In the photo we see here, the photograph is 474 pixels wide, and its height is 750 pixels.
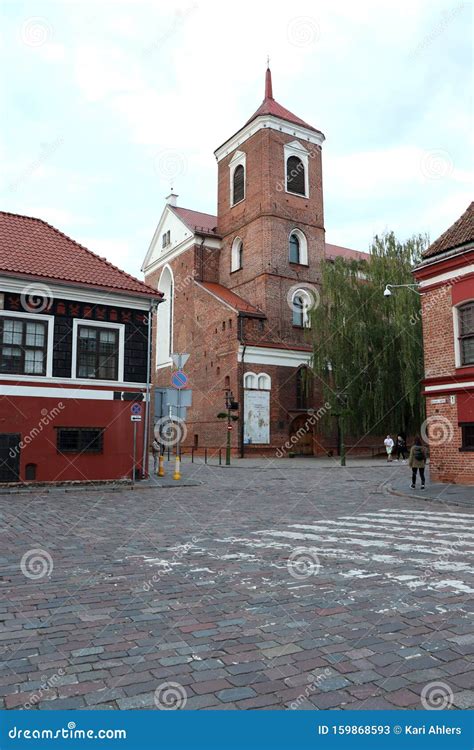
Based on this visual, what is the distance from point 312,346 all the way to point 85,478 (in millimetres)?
21995

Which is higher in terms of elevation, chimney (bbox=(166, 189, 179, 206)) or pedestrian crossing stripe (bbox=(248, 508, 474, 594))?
chimney (bbox=(166, 189, 179, 206))

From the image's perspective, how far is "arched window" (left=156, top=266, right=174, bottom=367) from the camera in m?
48.7

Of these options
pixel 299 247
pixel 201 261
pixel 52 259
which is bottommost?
pixel 52 259

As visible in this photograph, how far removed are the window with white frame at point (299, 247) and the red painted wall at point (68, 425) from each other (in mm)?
24880

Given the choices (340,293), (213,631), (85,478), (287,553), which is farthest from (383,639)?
(340,293)

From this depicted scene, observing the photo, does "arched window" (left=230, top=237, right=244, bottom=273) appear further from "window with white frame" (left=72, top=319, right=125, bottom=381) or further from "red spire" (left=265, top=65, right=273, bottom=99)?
"window with white frame" (left=72, top=319, right=125, bottom=381)

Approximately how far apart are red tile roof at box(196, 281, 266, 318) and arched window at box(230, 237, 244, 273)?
5.97 ft

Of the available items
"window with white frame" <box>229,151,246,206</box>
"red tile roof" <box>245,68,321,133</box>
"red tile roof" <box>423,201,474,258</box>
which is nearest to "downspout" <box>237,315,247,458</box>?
"window with white frame" <box>229,151,246,206</box>

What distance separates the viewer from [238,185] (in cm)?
4438

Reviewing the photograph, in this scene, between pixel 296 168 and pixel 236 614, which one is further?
pixel 296 168

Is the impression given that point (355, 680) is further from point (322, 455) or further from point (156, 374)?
point (156, 374)

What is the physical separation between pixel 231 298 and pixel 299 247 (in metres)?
6.14

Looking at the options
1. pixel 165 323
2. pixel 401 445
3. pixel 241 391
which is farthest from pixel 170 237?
pixel 401 445

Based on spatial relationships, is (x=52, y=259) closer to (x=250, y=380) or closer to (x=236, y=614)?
(x=236, y=614)
